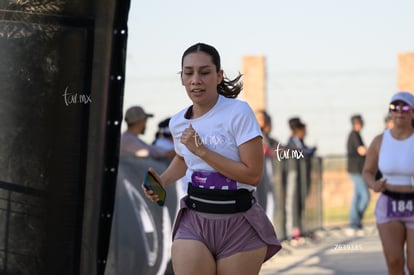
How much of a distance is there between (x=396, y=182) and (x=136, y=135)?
102 inches

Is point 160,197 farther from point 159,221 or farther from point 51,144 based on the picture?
point 159,221

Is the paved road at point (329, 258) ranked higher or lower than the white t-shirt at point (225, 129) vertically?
lower

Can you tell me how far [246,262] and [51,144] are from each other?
1396mm

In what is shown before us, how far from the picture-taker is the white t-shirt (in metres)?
6.07

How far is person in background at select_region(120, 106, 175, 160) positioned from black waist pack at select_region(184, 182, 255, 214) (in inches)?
176

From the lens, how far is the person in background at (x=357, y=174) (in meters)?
20.8

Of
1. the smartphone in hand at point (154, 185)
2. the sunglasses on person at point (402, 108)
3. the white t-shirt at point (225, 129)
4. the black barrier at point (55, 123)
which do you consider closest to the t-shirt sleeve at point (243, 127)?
the white t-shirt at point (225, 129)

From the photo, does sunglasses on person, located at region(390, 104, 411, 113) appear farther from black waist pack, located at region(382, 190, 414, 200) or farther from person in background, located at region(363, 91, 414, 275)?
black waist pack, located at region(382, 190, 414, 200)

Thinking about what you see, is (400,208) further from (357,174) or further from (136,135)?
(357,174)

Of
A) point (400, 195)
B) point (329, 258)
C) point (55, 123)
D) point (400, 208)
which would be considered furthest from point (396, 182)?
point (329, 258)

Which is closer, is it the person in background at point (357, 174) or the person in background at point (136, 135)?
the person in background at point (136, 135)

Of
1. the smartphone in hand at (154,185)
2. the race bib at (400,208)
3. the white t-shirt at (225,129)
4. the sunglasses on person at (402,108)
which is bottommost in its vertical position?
the race bib at (400,208)

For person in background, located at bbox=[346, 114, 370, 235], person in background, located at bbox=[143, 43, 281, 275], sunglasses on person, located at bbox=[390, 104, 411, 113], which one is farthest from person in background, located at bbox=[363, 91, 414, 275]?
person in background, located at bbox=[346, 114, 370, 235]

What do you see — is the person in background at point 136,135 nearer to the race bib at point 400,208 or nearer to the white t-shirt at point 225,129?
the race bib at point 400,208
